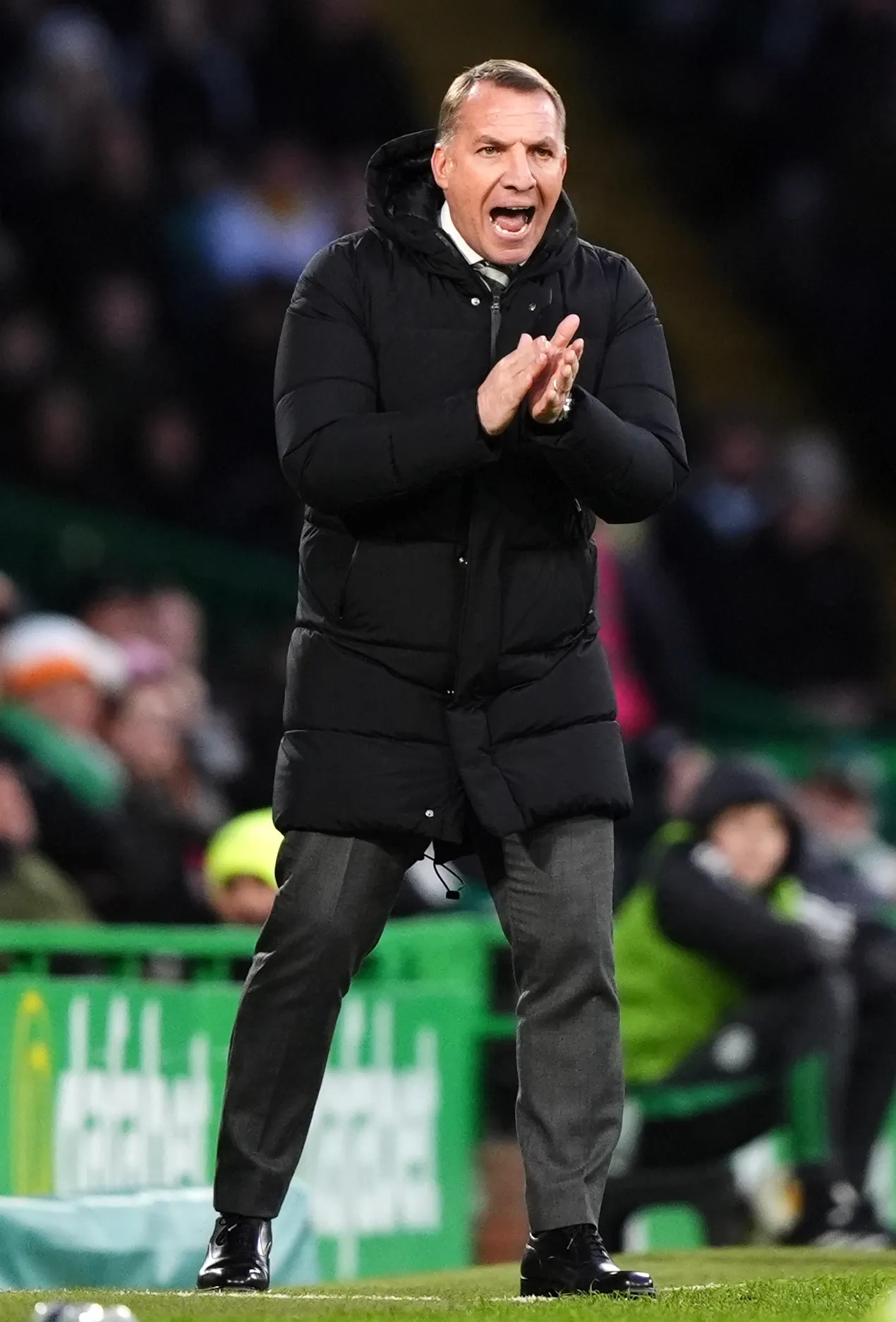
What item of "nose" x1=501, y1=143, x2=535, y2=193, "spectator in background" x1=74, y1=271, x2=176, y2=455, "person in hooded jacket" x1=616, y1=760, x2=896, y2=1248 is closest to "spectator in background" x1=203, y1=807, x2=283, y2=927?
"person in hooded jacket" x1=616, y1=760, x2=896, y2=1248

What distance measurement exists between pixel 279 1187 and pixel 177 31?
399 inches

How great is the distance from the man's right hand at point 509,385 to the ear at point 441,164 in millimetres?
384

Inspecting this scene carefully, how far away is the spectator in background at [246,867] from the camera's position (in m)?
6.95

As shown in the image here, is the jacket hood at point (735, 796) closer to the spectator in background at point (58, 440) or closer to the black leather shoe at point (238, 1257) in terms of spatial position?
the black leather shoe at point (238, 1257)

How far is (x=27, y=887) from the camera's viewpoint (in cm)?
646

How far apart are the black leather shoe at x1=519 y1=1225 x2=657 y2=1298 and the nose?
1.56 m

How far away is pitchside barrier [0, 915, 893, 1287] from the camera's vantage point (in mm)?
5199

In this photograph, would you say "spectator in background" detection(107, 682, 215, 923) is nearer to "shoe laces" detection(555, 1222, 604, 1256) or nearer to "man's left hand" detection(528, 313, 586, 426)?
"shoe laces" detection(555, 1222, 604, 1256)

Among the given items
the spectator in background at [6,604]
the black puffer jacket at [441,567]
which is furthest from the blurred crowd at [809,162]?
the black puffer jacket at [441,567]

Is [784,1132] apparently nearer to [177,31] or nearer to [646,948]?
[646,948]

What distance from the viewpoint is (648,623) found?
11461 millimetres

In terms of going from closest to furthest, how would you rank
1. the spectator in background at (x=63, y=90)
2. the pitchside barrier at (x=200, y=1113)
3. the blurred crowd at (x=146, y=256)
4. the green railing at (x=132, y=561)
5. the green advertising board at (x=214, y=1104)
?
the pitchside barrier at (x=200, y=1113) < the green advertising board at (x=214, y=1104) < the green railing at (x=132, y=561) < the blurred crowd at (x=146, y=256) < the spectator in background at (x=63, y=90)

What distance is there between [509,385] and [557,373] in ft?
0.23

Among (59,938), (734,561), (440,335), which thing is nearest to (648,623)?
(734,561)
